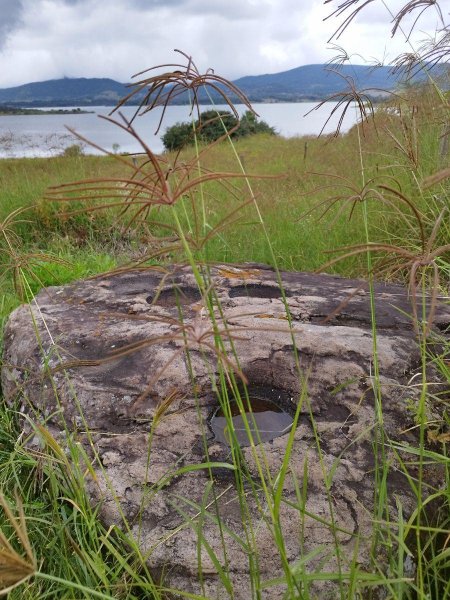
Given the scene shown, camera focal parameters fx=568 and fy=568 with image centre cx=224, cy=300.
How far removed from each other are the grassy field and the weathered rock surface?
0.11 m

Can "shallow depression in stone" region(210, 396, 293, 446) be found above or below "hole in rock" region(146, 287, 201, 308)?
below

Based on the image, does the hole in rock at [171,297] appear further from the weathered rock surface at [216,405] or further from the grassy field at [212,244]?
the grassy field at [212,244]

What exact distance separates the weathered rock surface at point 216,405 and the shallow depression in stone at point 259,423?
4cm

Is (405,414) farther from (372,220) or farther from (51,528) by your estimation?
(372,220)

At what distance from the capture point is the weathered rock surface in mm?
1555

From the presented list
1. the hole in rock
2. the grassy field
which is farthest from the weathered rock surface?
the grassy field

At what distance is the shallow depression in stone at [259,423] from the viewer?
1.86 metres

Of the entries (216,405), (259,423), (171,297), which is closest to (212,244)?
(171,297)

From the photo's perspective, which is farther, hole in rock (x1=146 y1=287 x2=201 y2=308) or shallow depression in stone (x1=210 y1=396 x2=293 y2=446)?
hole in rock (x1=146 y1=287 x2=201 y2=308)

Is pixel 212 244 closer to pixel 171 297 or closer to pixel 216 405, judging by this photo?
pixel 171 297

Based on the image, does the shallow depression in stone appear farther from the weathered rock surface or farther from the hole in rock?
the hole in rock

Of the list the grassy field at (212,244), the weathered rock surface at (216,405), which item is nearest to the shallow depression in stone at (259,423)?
the weathered rock surface at (216,405)

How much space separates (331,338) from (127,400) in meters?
0.83

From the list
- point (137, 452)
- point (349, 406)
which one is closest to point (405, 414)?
point (349, 406)
